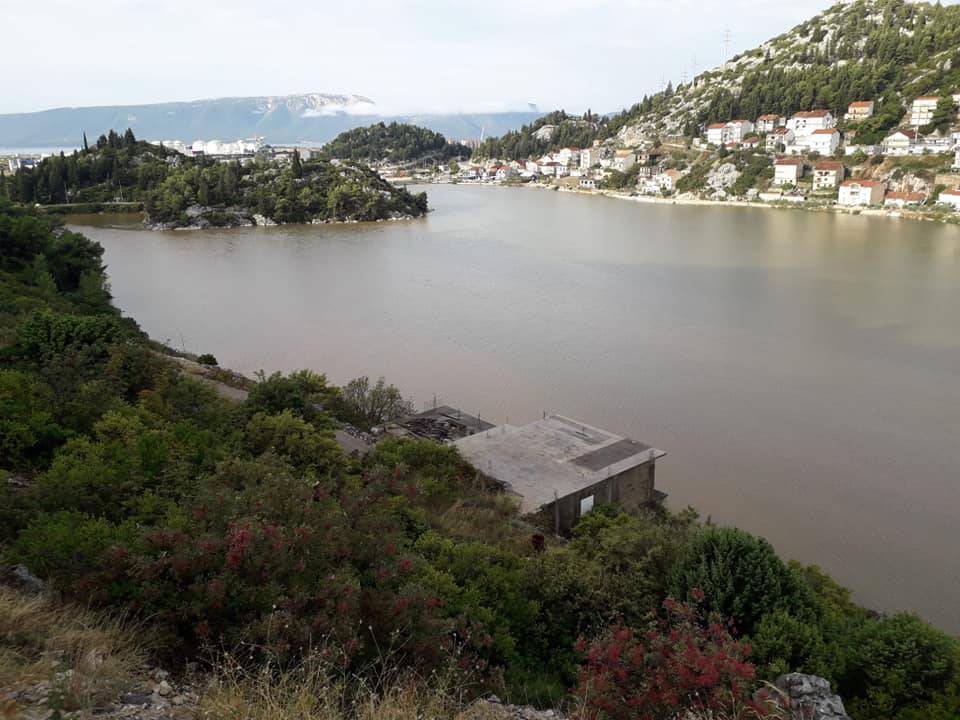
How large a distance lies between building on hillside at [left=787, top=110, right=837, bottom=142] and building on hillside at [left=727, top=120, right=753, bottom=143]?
3.00 m

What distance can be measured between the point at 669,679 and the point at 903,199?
33966 mm

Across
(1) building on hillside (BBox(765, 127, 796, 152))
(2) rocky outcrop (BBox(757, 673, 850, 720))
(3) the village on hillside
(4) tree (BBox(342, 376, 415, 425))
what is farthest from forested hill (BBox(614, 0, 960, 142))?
(2) rocky outcrop (BBox(757, 673, 850, 720))

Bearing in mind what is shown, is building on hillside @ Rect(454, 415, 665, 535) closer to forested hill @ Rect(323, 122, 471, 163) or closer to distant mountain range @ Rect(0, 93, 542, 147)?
forested hill @ Rect(323, 122, 471, 163)

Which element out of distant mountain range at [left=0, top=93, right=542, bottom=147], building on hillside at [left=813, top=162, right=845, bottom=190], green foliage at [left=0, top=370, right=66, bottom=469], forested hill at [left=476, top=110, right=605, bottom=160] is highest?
distant mountain range at [left=0, top=93, right=542, bottom=147]

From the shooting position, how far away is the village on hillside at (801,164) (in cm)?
3098

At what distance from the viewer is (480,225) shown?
94.2 feet

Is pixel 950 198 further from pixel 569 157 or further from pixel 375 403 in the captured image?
pixel 569 157

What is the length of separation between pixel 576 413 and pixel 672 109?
50.0 m

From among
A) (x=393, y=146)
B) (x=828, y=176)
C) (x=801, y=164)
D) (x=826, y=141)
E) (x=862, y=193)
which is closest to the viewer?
(x=862, y=193)

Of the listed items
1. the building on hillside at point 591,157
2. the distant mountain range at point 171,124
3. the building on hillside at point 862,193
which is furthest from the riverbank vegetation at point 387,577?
the distant mountain range at point 171,124

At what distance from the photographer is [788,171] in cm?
3559

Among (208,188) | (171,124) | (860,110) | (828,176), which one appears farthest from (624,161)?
(171,124)

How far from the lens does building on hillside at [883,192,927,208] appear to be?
29188 mm

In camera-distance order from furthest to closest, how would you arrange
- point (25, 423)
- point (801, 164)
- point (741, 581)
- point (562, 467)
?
point (801, 164), point (562, 467), point (25, 423), point (741, 581)
